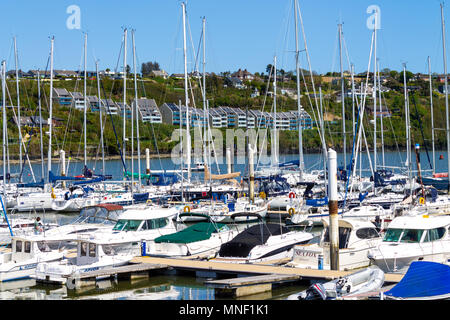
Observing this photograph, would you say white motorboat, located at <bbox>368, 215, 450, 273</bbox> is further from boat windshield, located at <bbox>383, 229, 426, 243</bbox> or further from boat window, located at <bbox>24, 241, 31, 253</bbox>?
boat window, located at <bbox>24, 241, 31, 253</bbox>

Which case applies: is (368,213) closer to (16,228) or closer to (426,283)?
(426,283)

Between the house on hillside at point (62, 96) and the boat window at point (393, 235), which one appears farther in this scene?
the house on hillside at point (62, 96)

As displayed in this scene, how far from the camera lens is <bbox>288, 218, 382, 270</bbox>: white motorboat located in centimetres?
2158

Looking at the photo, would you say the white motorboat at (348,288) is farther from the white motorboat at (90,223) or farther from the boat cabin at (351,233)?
the white motorboat at (90,223)

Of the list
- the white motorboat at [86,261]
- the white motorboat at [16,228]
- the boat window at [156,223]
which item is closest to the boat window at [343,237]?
the white motorboat at [86,261]

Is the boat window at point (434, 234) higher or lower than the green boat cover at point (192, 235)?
higher

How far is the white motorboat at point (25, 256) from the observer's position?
22.6 m

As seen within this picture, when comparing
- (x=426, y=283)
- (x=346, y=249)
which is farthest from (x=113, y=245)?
(x=426, y=283)

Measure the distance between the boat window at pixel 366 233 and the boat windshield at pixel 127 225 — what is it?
8.85 meters

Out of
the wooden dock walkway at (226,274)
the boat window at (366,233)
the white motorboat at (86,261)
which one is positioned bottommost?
the wooden dock walkway at (226,274)

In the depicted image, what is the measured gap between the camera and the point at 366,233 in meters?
22.8

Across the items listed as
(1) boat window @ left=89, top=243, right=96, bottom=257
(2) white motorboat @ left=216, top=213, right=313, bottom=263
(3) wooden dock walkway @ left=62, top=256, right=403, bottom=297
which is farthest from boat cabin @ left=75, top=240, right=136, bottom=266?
(2) white motorboat @ left=216, top=213, right=313, bottom=263

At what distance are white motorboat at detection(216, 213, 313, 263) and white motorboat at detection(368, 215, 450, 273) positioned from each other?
13.6 ft
